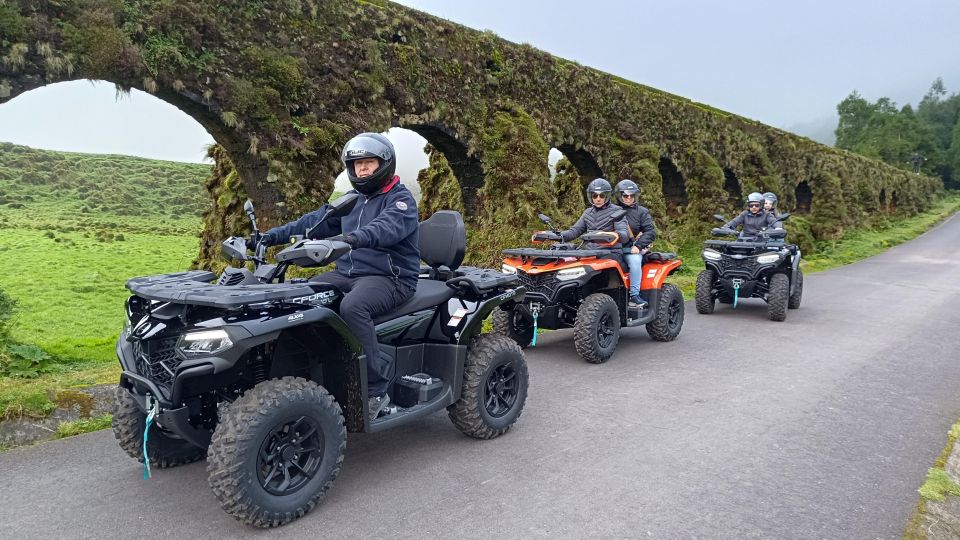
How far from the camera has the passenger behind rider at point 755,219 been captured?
1141cm

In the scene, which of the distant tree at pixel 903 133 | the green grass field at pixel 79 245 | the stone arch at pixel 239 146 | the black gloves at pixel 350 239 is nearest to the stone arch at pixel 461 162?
the stone arch at pixel 239 146

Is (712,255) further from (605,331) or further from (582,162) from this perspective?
(582,162)

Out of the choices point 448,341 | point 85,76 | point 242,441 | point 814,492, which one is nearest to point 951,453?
point 814,492

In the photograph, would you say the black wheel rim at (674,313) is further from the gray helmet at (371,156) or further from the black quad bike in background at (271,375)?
the gray helmet at (371,156)

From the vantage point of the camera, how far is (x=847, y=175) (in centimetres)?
3644

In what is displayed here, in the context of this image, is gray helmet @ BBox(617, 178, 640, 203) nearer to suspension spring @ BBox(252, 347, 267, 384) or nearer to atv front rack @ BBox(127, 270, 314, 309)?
atv front rack @ BBox(127, 270, 314, 309)

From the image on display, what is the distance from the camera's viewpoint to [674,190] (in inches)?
862

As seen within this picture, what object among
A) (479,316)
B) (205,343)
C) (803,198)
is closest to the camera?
(205,343)

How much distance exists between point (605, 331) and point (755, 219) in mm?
5698

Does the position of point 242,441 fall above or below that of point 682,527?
above

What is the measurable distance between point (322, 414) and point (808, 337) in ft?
24.8

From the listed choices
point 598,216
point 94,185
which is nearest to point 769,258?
point 598,216

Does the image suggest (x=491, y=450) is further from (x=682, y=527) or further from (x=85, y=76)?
(x=85, y=76)

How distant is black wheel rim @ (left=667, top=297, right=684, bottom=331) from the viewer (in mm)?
8508
